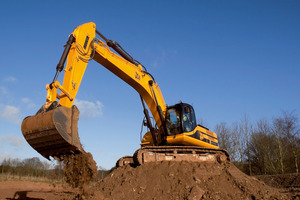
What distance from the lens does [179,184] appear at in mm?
8078

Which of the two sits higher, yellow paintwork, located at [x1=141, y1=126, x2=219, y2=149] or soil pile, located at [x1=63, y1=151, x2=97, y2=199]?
yellow paintwork, located at [x1=141, y1=126, x2=219, y2=149]

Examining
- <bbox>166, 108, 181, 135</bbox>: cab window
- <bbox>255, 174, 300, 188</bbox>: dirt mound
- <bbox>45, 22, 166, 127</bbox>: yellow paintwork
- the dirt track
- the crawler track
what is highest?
<bbox>45, 22, 166, 127</bbox>: yellow paintwork

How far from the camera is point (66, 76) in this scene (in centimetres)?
744

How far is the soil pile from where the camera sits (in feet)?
22.0

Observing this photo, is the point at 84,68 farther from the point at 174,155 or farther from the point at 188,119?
the point at 188,119

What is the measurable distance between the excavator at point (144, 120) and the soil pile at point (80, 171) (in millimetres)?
238

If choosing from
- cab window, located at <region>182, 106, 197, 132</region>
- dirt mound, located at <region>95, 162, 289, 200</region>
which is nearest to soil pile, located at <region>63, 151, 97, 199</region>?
dirt mound, located at <region>95, 162, 289, 200</region>

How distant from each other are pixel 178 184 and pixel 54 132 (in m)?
4.16

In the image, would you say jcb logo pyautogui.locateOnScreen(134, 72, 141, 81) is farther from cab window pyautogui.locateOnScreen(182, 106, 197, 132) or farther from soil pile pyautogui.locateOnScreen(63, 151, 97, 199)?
soil pile pyautogui.locateOnScreen(63, 151, 97, 199)

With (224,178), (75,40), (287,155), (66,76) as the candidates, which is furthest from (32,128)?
(287,155)

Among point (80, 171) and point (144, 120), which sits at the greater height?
point (144, 120)

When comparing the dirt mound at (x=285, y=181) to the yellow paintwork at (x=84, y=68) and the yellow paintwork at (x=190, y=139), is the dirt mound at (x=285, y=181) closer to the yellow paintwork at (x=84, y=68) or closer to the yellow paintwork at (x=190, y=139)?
the yellow paintwork at (x=190, y=139)

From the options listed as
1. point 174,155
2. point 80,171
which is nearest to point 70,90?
point 80,171

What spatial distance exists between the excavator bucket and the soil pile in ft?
0.73
